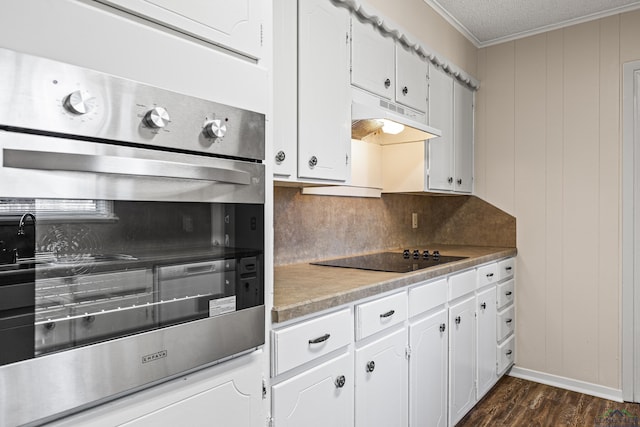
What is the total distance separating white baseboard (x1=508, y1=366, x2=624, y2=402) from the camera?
2920 mm

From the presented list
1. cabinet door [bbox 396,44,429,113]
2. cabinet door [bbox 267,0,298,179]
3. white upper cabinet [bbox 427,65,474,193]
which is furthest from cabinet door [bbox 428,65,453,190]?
cabinet door [bbox 267,0,298,179]

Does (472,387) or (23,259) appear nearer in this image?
(23,259)

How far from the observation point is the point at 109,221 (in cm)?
91

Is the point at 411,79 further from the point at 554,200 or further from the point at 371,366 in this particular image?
the point at 371,366

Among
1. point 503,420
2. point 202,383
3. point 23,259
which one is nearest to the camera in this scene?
point 23,259

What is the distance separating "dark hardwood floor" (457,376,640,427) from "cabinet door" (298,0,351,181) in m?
1.75

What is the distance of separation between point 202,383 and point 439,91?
97.2 inches

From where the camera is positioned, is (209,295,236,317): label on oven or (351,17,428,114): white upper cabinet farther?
(351,17,428,114): white upper cabinet

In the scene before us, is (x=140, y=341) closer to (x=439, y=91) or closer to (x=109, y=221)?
(x=109, y=221)

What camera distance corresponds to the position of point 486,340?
2.79m

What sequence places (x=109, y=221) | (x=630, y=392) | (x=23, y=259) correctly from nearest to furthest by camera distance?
(x=23, y=259)
(x=109, y=221)
(x=630, y=392)

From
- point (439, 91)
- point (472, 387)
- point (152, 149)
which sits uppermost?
point (439, 91)

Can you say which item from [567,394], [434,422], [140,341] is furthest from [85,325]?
[567,394]

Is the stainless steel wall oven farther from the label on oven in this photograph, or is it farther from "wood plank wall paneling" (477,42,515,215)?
"wood plank wall paneling" (477,42,515,215)
